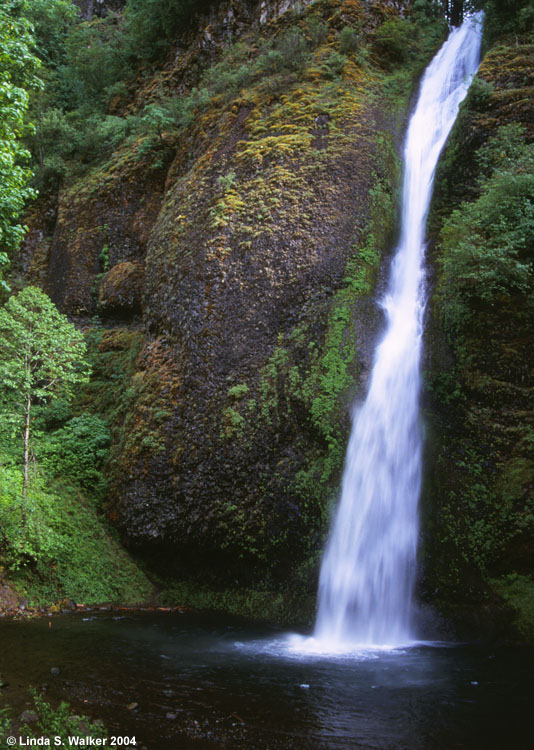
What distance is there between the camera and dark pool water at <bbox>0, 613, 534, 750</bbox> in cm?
458

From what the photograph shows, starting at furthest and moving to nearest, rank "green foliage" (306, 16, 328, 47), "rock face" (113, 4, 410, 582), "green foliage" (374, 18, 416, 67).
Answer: "green foliage" (306, 16, 328, 47) < "green foliage" (374, 18, 416, 67) < "rock face" (113, 4, 410, 582)

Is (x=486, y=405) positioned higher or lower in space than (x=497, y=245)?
lower

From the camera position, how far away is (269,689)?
5.72m

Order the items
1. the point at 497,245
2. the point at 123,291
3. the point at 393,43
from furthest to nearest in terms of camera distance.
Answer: the point at 393,43, the point at 123,291, the point at 497,245

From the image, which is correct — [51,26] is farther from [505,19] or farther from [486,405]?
[486,405]

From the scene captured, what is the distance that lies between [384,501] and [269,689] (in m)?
4.22

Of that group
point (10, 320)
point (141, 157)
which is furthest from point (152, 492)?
point (141, 157)

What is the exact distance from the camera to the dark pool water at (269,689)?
15.0 ft

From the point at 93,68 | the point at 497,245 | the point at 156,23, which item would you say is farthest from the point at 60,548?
the point at 93,68

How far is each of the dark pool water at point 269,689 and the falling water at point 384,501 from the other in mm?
939

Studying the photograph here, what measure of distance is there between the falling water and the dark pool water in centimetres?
94

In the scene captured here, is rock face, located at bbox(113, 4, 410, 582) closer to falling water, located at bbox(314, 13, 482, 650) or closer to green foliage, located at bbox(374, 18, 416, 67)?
falling water, located at bbox(314, 13, 482, 650)

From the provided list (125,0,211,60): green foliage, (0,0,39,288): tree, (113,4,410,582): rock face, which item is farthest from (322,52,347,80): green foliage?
(125,0,211,60): green foliage

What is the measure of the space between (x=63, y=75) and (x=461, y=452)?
89.5 ft
